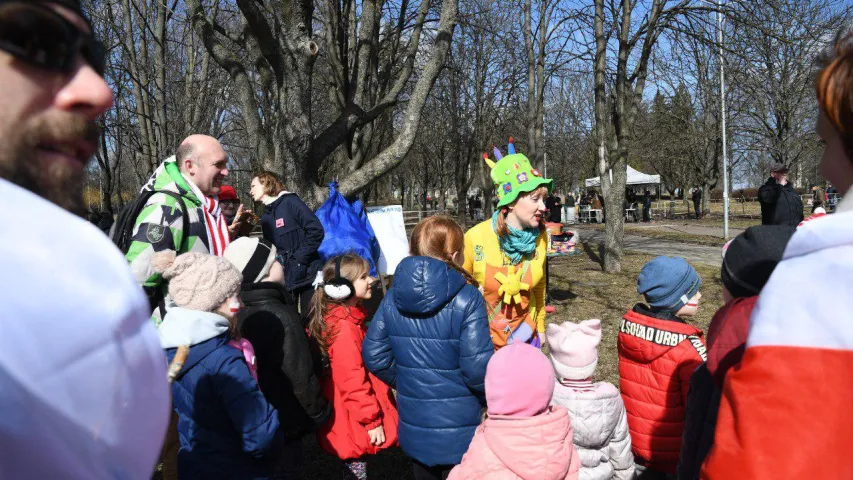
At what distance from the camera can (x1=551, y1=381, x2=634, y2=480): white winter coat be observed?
2.70 m

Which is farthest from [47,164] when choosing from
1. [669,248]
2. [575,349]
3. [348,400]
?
[669,248]

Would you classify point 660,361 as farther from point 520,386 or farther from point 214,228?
point 214,228

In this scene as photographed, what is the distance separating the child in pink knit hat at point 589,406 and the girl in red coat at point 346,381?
3.54ft

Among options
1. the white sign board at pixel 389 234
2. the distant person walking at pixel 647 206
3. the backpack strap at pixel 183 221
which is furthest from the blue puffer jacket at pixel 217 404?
the distant person walking at pixel 647 206

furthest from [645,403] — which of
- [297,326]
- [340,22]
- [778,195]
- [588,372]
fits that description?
[778,195]

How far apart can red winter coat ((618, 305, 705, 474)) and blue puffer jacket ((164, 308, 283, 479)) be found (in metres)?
1.87

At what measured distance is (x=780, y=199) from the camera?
29.3 ft

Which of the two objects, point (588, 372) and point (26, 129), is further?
point (588, 372)

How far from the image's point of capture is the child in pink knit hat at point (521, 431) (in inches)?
85.0

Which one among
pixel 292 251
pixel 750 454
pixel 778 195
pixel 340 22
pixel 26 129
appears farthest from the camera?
pixel 778 195

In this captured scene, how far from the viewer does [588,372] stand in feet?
9.13

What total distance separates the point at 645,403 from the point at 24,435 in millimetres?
2999

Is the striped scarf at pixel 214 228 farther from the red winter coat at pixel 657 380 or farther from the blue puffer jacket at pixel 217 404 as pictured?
the red winter coat at pixel 657 380

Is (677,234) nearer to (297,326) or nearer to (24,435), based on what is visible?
(297,326)
